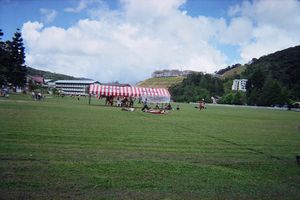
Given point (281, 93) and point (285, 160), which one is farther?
point (281, 93)

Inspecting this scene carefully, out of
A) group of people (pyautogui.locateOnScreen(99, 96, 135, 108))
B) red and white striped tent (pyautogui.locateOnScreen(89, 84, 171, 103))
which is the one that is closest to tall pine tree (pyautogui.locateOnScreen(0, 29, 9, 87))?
group of people (pyautogui.locateOnScreen(99, 96, 135, 108))

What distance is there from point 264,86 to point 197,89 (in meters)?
51.3

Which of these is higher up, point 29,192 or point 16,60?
point 16,60

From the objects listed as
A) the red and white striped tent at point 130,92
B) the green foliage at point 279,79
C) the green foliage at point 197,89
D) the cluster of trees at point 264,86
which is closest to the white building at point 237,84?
the cluster of trees at point 264,86

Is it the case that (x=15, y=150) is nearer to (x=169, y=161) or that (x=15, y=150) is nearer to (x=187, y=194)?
(x=169, y=161)

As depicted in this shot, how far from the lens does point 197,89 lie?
144 metres

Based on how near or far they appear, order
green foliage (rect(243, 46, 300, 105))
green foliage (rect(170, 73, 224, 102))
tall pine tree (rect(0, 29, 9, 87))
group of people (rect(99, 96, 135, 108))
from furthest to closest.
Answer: green foliage (rect(170, 73, 224, 102)) → green foliage (rect(243, 46, 300, 105)) → tall pine tree (rect(0, 29, 9, 87)) → group of people (rect(99, 96, 135, 108))

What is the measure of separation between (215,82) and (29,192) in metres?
151

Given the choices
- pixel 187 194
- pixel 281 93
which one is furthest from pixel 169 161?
pixel 281 93

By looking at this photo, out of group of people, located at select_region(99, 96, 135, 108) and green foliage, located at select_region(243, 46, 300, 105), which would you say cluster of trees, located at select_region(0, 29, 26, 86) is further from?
green foliage, located at select_region(243, 46, 300, 105)

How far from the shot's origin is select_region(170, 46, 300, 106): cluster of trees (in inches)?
3688

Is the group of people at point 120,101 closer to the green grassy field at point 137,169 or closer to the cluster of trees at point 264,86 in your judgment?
the green grassy field at point 137,169

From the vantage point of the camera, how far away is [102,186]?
6.74 m

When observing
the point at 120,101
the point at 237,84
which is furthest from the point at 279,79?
the point at 120,101
